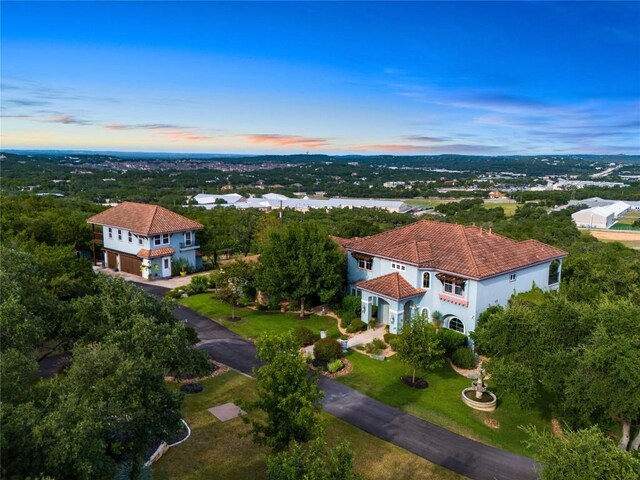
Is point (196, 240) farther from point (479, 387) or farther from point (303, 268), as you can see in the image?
point (479, 387)

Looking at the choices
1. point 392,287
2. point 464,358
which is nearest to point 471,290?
point 464,358

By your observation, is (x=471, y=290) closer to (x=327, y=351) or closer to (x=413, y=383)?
(x=413, y=383)

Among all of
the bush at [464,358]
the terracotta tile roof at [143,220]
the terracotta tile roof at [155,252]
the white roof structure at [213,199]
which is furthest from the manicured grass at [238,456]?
the white roof structure at [213,199]

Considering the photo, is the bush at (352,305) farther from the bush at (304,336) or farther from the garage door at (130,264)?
the garage door at (130,264)

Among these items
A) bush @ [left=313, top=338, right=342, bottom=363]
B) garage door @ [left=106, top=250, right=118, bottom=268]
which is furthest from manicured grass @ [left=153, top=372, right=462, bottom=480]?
garage door @ [left=106, top=250, right=118, bottom=268]

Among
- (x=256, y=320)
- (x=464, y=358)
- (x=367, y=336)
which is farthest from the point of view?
(x=256, y=320)

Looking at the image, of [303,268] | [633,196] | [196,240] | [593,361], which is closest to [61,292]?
[303,268]
